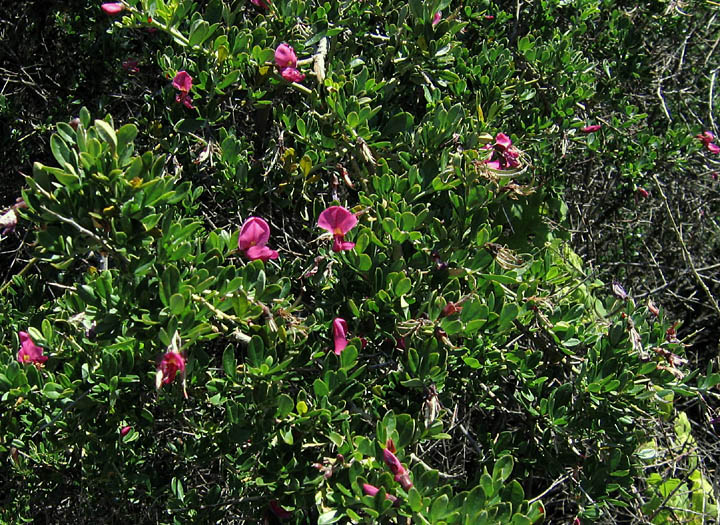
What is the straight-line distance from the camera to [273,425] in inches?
56.0

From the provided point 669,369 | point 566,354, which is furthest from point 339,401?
point 669,369

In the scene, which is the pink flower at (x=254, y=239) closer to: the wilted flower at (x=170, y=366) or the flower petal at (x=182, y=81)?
the wilted flower at (x=170, y=366)

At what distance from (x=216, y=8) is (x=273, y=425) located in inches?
43.2

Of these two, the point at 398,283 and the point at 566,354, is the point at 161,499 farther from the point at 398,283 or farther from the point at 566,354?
the point at 566,354

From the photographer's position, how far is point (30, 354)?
149cm

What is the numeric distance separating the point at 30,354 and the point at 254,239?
0.58m

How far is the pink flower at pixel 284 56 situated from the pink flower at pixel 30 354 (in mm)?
935

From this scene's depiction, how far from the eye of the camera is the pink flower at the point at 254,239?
144 centimetres

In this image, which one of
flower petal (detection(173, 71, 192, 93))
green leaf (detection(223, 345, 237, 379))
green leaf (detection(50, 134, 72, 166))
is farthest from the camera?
flower petal (detection(173, 71, 192, 93))

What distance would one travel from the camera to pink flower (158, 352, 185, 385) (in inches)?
47.0

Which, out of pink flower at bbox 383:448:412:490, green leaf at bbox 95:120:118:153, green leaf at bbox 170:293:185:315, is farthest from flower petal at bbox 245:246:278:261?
pink flower at bbox 383:448:412:490

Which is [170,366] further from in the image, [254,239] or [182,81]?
[182,81]

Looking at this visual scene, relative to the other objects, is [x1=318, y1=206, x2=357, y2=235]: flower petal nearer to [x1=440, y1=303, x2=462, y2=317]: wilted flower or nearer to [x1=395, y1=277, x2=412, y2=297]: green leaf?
[x1=395, y1=277, x2=412, y2=297]: green leaf

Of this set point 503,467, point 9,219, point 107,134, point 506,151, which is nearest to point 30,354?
point 9,219
